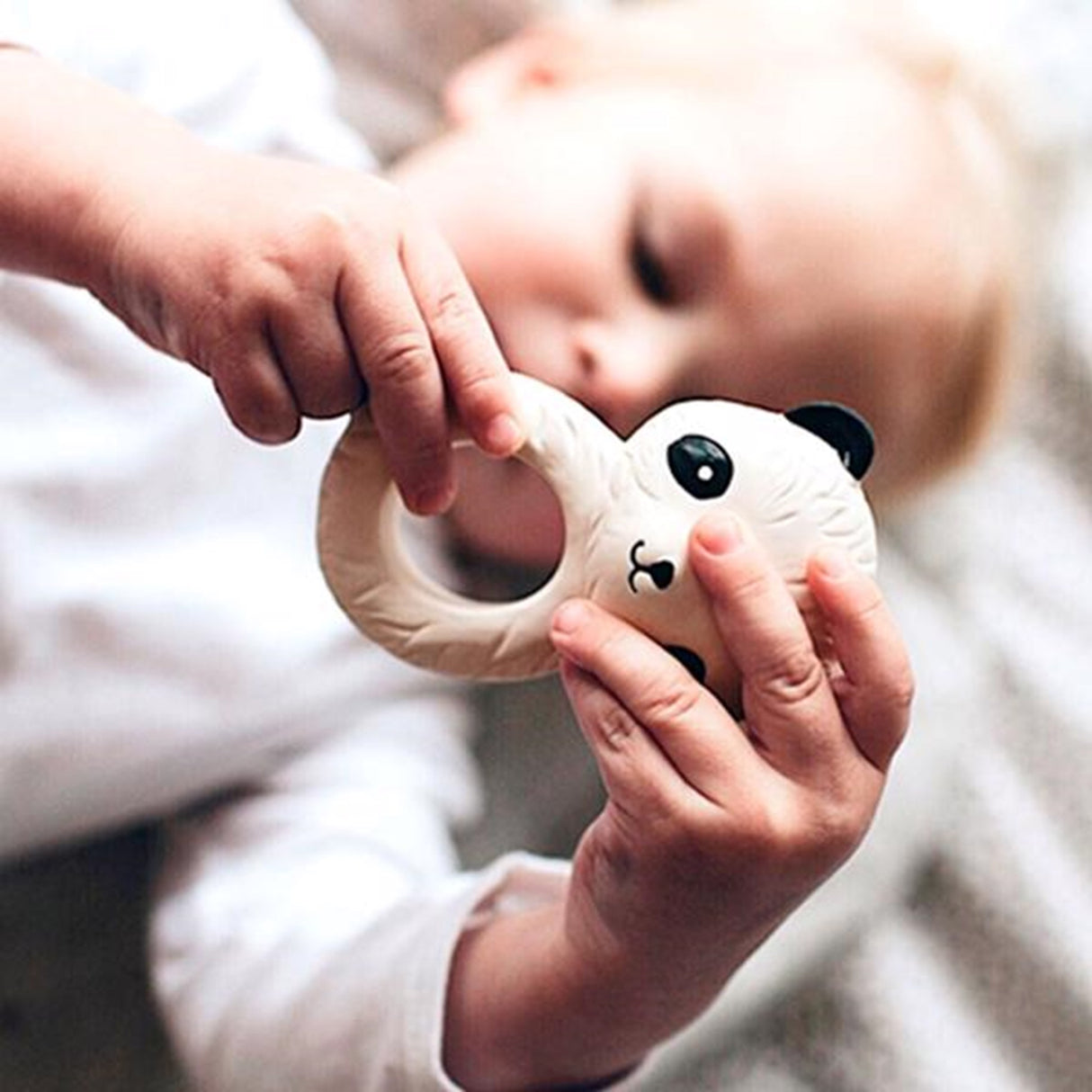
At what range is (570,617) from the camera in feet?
1.61

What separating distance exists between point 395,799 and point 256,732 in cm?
7

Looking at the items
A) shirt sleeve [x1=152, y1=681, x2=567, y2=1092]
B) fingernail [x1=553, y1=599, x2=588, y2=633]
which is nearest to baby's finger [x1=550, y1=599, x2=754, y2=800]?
fingernail [x1=553, y1=599, x2=588, y2=633]

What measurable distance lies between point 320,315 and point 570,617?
0.11 meters

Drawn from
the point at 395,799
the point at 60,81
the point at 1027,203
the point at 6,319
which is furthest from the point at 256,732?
the point at 1027,203

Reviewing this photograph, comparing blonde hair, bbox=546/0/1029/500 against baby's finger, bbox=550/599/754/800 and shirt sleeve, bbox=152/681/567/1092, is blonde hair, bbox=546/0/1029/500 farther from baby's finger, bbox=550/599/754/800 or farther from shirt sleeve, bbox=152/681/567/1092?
baby's finger, bbox=550/599/754/800

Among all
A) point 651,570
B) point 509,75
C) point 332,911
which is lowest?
point 332,911

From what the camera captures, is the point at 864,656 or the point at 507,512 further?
the point at 507,512

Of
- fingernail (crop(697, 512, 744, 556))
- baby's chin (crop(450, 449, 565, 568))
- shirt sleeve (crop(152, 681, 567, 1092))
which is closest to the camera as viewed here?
fingernail (crop(697, 512, 744, 556))

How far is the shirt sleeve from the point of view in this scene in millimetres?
687

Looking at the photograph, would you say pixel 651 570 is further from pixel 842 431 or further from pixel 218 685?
pixel 218 685

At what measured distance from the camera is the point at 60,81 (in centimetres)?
57

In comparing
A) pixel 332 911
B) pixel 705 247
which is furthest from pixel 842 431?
pixel 332 911

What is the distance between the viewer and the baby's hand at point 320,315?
0.50 metres

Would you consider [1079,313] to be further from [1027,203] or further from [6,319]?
[6,319]
